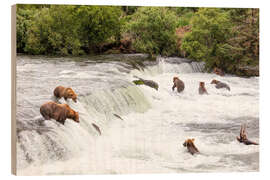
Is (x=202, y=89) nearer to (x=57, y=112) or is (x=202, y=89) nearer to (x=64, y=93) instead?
(x=64, y=93)

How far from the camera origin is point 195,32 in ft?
20.2

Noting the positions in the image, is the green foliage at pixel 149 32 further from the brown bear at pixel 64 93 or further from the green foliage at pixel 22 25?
the brown bear at pixel 64 93

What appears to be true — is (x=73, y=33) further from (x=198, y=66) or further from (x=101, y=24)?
(x=198, y=66)

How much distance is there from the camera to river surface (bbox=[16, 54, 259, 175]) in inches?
208

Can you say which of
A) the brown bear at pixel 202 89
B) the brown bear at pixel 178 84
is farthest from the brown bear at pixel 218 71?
the brown bear at pixel 178 84

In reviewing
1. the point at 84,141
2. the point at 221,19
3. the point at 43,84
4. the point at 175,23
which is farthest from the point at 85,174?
the point at 221,19

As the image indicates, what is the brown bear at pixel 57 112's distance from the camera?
534cm

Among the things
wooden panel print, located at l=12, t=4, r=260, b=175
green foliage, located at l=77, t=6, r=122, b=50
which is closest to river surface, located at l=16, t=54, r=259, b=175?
wooden panel print, located at l=12, t=4, r=260, b=175

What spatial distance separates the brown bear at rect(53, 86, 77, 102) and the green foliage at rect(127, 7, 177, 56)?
123 cm

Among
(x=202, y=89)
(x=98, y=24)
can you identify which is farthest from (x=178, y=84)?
(x=98, y=24)

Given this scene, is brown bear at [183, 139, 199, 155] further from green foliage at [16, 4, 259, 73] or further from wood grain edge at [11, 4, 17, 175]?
wood grain edge at [11, 4, 17, 175]

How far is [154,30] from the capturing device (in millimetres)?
6070

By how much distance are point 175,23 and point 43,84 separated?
7.17ft

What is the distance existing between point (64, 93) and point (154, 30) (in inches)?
65.7
